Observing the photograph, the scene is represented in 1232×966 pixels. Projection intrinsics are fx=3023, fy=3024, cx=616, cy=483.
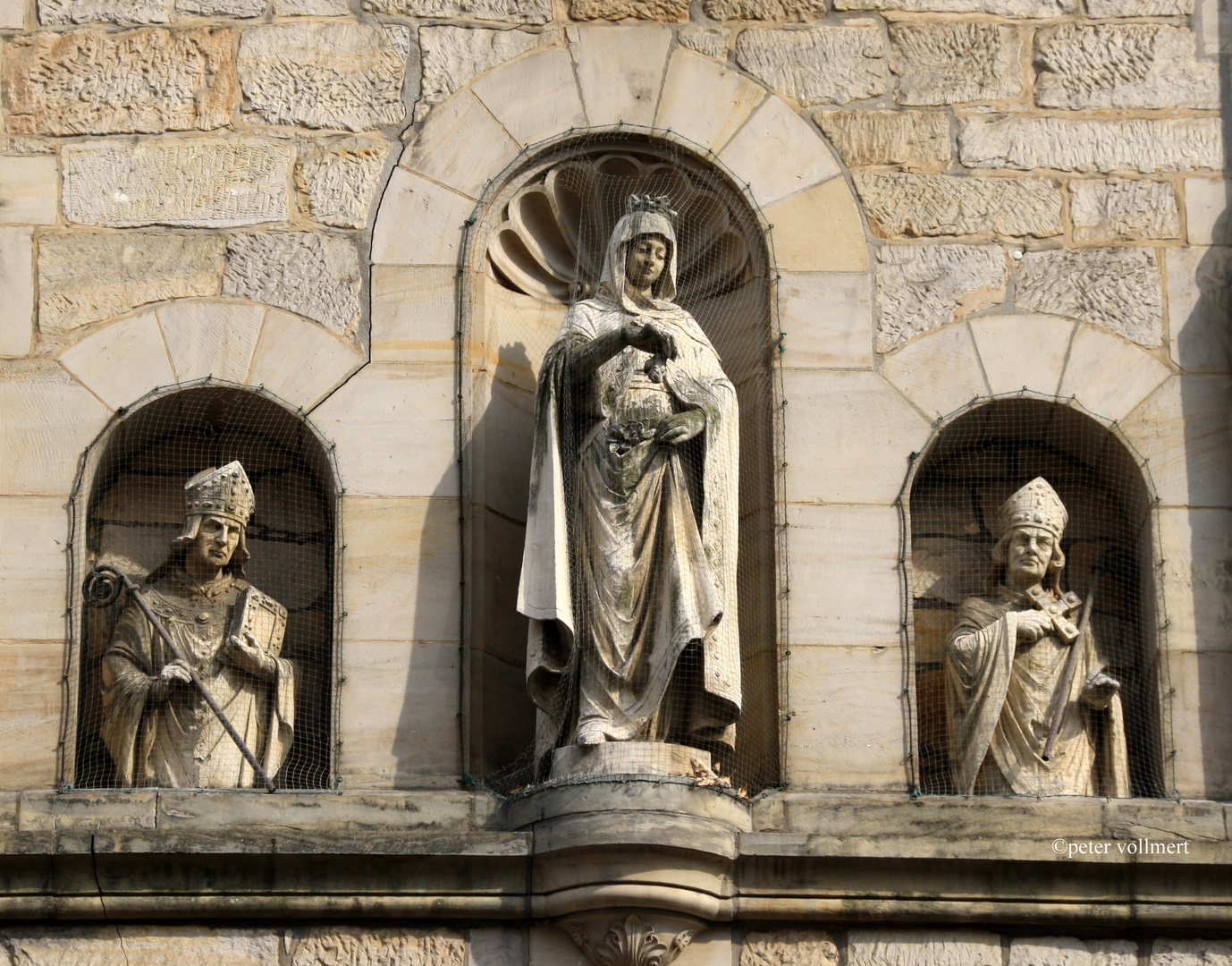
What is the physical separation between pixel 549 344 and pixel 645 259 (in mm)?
702

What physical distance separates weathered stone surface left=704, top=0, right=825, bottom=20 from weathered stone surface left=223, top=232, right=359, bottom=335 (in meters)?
1.79

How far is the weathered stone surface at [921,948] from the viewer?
10453mm

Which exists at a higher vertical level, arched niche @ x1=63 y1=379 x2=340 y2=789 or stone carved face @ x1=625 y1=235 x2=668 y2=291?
stone carved face @ x1=625 y1=235 x2=668 y2=291

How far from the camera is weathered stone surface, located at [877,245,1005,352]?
38.3ft

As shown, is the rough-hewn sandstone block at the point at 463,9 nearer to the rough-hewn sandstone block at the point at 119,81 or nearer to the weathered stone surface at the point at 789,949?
the rough-hewn sandstone block at the point at 119,81

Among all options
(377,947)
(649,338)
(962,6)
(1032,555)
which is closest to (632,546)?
(649,338)

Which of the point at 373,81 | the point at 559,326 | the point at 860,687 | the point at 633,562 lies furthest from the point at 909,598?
the point at 373,81

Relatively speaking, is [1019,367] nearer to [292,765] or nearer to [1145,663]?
[1145,663]

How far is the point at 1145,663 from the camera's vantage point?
11.4 meters

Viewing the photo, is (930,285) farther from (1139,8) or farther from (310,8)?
Answer: (310,8)

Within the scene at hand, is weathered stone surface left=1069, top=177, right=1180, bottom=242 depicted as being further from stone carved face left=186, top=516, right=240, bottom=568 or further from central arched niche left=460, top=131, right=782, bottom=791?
stone carved face left=186, top=516, right=240, bottom=568

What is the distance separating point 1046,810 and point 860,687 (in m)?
0.88

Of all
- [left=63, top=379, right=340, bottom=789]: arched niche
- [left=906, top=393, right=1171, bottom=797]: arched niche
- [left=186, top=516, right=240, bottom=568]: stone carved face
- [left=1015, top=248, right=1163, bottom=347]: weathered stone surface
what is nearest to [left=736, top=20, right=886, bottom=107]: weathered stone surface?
[left=1015, top=248, right=1163, bottom=347]: weathered stone surface

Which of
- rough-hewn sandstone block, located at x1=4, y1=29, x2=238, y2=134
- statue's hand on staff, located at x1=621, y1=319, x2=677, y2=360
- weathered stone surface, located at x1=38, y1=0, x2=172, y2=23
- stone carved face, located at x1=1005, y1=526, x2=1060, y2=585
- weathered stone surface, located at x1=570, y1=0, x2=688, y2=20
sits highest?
weathered stone surface, located at x1=570, y1=0, x2=688, y2=20
